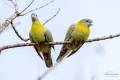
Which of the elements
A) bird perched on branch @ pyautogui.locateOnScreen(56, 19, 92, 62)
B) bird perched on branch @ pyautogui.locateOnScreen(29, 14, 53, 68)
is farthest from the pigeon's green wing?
bird perched on branch @ pyautogui.locateOnScreen(29, 14, 53, 68)

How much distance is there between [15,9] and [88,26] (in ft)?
5.80

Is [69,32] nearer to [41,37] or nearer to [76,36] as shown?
Answer: [76,36]

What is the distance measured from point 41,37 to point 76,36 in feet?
2.24

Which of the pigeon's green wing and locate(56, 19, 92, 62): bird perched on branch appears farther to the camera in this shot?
the pigeon's green wing

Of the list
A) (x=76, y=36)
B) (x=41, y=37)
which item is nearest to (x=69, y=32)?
(x=76, y=36)

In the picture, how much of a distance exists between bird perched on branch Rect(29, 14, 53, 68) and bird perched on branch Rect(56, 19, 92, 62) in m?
0.36

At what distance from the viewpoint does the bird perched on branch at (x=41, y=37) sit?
225 inches

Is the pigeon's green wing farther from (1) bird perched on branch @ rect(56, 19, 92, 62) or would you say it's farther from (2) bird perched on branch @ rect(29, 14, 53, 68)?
(2) bird perched on branch @ rect(29, 14, 53, 68)

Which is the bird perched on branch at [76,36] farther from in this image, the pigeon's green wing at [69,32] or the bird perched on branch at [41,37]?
the bird perched on branch at [41,37]

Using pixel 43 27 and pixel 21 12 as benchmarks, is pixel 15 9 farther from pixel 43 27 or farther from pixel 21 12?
pixel 43 27

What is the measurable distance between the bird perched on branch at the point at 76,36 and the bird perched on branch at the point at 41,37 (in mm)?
360

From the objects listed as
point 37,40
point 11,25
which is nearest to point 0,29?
point 11,25

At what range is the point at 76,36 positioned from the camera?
19.1 ft

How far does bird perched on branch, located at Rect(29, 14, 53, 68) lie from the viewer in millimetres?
5703
